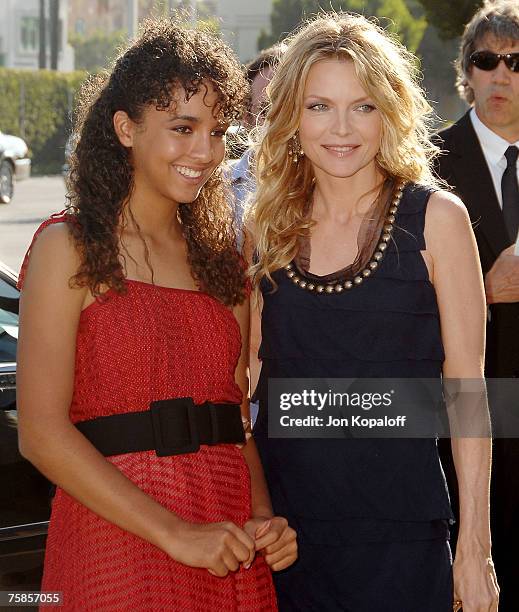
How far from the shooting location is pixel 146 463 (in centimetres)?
251

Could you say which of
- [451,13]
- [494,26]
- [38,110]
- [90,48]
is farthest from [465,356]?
[90,48]

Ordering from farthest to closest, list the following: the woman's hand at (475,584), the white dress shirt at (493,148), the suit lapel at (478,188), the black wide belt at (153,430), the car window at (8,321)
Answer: the white dress shirt at (493,148)
the suit lapel at (478,188)
the car window at (8,321)
the woman's hand at (475,584)
the black wide belt at (153,430)

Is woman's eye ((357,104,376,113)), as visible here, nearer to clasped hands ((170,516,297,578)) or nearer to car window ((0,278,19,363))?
clasped hands ((170,516,297,578))

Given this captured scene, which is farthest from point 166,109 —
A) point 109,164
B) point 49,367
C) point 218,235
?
point 49,367

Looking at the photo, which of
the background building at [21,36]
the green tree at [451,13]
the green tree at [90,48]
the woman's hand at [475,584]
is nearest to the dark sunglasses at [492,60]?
the woman's hand at [475,584]

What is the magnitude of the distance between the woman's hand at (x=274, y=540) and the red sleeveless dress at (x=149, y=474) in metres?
0.04

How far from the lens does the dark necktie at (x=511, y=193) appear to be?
435 centimetres

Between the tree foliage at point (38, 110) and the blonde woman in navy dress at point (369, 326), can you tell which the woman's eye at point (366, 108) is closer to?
the blonde woman in navy dress at point (369, 326)

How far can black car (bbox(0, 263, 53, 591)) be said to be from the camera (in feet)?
11.6

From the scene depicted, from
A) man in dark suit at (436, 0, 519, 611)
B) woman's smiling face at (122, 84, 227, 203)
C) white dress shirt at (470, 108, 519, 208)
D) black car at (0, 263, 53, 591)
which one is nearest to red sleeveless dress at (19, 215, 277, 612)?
woman's smiling face at (122, 84, 227, 203)

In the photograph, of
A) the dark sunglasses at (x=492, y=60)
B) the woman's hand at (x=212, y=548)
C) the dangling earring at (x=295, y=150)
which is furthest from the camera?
the dark sunglasses at (x=492, y=60)

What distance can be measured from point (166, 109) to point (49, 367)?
0.63 metres

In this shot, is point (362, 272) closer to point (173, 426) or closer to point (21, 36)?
point (173, 426)

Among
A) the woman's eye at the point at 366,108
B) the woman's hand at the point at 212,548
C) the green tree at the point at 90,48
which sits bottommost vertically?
the green tree at the point at 90,48
